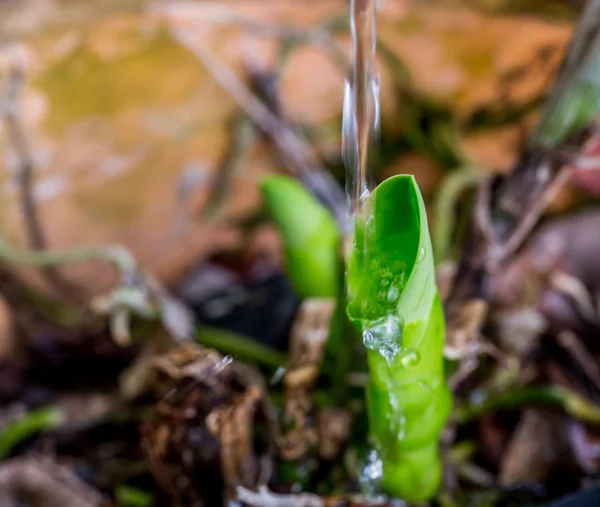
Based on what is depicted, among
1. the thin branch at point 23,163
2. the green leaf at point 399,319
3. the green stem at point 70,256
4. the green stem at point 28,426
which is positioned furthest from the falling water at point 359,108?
the thin branch at point 23,163

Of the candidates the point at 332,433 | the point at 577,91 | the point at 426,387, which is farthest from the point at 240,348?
the point at 577,91

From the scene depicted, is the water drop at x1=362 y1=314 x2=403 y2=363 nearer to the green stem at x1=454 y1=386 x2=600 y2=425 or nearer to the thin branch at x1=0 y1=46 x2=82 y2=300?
the green stem at x1=454 y1=386 x2=600 y2=425

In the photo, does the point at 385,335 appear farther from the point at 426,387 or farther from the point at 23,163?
the point at 23,163

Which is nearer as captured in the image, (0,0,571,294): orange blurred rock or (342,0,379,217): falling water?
(342,0,379,217): falling water

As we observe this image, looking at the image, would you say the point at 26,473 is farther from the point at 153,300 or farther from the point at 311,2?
the point at 311,2

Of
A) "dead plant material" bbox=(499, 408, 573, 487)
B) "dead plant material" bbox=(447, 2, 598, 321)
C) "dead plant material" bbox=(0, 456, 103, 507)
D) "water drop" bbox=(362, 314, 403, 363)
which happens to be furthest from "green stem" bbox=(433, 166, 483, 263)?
"dead plant material" bbox=(0, 456, 103, 507)

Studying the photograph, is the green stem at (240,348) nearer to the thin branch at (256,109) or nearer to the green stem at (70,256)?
the green stem at (70,256)

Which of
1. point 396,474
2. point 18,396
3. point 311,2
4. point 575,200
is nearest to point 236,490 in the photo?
A: point 396,474
